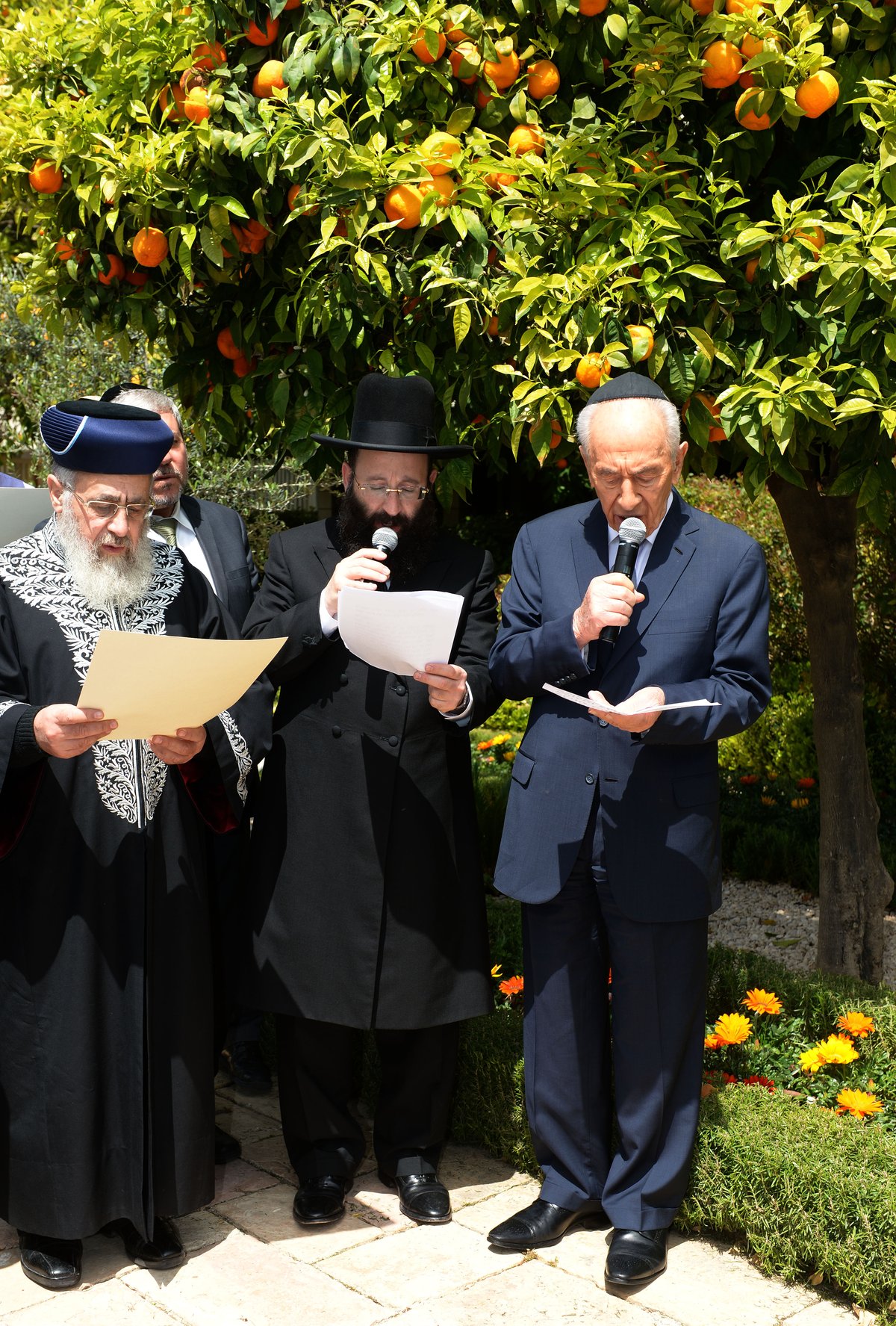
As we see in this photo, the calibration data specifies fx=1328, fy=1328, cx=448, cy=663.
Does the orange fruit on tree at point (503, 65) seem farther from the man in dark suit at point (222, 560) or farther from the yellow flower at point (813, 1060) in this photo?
the yellow flower at point (813, 1060)

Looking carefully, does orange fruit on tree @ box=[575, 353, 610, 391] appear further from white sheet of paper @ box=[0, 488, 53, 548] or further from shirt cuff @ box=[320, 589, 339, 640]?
white sheet of paper @ box=[0, 488, 53, 548]

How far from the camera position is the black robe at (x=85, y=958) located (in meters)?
3.19

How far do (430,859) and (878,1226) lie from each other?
136cm

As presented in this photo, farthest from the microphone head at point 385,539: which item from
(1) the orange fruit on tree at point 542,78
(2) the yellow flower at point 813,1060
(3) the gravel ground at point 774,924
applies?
(3) the gravel ground at point 774,924

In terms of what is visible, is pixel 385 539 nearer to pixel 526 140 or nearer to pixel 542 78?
pixel 526 140

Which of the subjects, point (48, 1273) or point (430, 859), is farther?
point (430, 859)

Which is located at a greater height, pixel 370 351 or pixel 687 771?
pixel 370 351

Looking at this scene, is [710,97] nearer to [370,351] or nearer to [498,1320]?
[370,351]

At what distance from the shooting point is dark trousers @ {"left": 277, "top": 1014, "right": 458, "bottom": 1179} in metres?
3.60

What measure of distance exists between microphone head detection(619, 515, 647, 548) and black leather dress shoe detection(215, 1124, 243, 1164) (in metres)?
2.16

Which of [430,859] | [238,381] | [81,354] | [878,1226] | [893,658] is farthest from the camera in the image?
[81,354]

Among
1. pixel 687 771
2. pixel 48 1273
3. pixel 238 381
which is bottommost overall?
pixel 48 1273

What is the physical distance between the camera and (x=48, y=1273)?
320cm

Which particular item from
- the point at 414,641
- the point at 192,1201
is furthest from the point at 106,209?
the point at 192,1201
